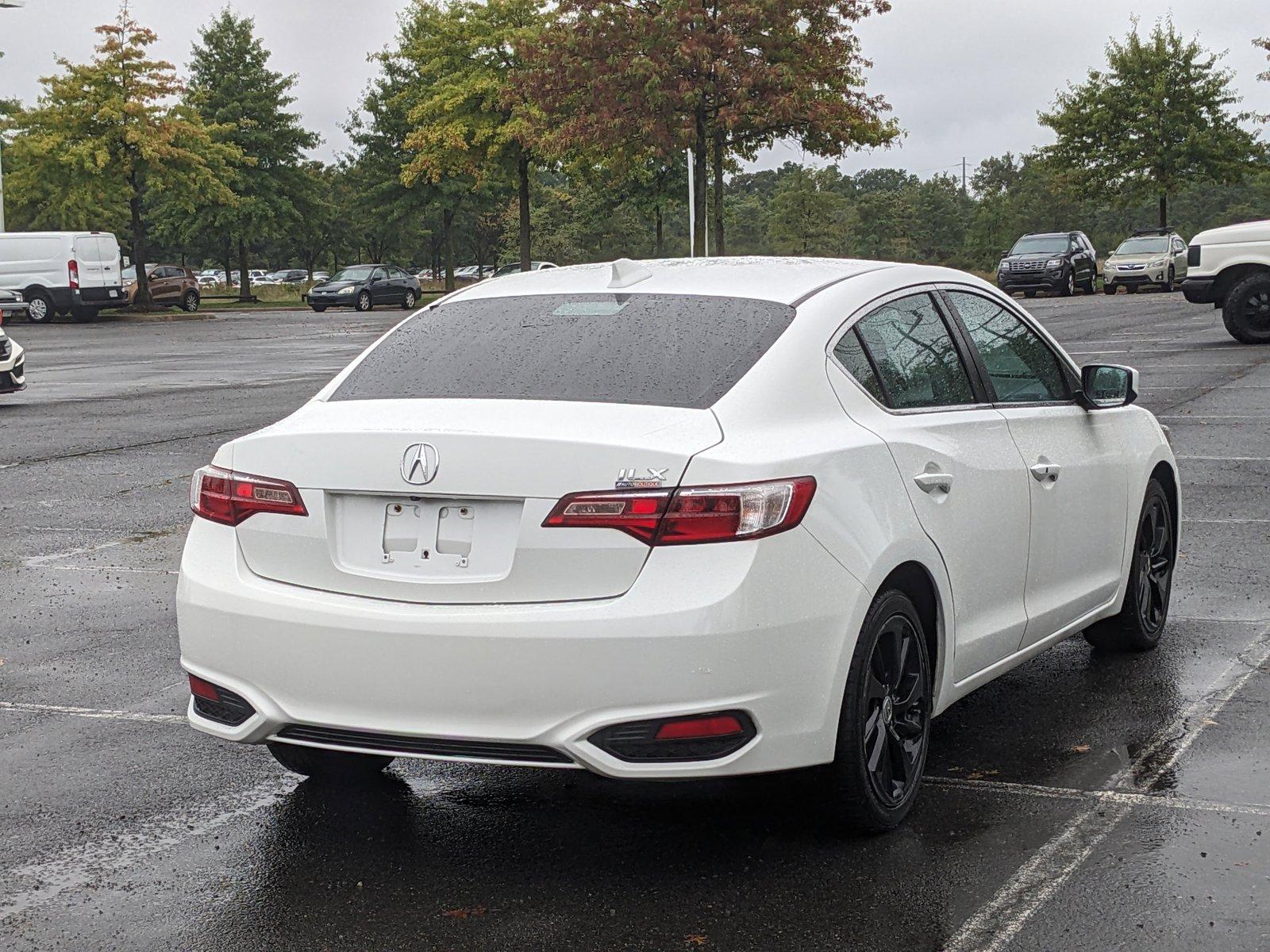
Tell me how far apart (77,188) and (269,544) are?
2061 inches

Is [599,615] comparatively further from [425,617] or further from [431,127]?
[431,127]

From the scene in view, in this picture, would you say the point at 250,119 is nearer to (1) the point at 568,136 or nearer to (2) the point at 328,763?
(1) the point at 568,136

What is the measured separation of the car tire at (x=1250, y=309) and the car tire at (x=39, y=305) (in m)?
31.3

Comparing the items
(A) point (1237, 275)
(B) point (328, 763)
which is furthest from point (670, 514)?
(A) point (1237, 275)

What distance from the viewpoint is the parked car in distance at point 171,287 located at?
5144cm

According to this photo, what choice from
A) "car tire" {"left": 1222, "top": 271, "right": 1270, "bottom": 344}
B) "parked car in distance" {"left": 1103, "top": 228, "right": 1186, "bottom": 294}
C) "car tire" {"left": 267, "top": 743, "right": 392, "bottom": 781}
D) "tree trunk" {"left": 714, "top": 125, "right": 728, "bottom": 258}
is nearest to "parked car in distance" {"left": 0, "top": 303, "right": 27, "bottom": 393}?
"car tire" {"left": 267, "top": 743, "right": 392, "bottom": 781}

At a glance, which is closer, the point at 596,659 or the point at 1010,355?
the point at 596,659

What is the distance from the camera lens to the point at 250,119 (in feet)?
225

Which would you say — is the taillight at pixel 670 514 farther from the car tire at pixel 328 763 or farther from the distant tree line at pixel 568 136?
the distant tree line at pixel 568 136

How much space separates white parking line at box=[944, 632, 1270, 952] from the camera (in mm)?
3754

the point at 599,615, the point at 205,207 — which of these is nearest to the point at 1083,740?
the point at 599,615

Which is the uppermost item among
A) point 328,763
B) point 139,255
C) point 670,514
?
point 139,255

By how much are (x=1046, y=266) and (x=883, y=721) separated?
144 feet

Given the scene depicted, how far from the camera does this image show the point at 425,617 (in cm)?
393
